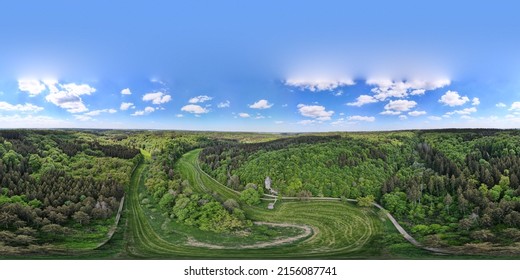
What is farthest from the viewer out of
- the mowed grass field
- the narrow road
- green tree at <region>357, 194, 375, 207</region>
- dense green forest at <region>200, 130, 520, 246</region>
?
green tree at <region>357, 194, 375, 207</region>

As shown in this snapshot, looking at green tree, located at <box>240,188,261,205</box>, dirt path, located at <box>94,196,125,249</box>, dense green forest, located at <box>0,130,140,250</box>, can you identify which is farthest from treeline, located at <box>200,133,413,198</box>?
dense green forest, located at <box>0,130,140,250</box>

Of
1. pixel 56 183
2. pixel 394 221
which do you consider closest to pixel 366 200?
pixel 394 221

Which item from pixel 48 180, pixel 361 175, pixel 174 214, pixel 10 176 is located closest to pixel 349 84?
pixel 361 175

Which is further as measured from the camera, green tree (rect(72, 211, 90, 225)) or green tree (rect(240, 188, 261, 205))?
green tree (rect(240, 188, 261, 205))

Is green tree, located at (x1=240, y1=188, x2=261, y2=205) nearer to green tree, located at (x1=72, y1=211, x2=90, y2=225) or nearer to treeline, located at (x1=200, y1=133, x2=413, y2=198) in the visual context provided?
treeline, located at (x1=200, y1=133, x2=413, y2=198)

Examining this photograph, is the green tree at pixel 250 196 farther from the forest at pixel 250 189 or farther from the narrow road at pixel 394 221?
the narrow road at pixel 394 221

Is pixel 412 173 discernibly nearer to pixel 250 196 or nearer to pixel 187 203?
pixel 250 196
